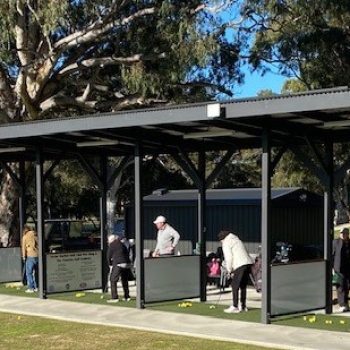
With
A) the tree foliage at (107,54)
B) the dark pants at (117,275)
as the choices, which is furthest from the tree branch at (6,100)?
the dark pants at (117,275)

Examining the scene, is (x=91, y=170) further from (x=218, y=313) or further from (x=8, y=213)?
(x=8, y=213)

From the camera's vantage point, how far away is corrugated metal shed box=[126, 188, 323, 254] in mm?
17266

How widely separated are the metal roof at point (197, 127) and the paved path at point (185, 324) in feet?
10.4

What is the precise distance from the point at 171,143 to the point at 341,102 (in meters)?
5.27

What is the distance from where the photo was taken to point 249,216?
17.5m

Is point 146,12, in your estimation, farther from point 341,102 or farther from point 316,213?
point 341,102

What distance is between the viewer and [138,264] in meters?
13.0

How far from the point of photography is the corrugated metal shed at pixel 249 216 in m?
17.3

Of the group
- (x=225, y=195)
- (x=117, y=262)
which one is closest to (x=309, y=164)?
(x=117, y=262)

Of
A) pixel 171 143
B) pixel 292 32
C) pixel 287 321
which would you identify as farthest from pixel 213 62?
pixel 287 321

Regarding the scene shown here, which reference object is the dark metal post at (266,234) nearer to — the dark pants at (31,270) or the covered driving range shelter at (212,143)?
the covered driving range shelter at (212,143)

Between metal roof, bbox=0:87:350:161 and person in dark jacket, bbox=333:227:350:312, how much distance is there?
73.5 inches

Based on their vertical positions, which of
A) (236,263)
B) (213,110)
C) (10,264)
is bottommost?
(10,264)

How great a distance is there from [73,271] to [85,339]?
543cm
